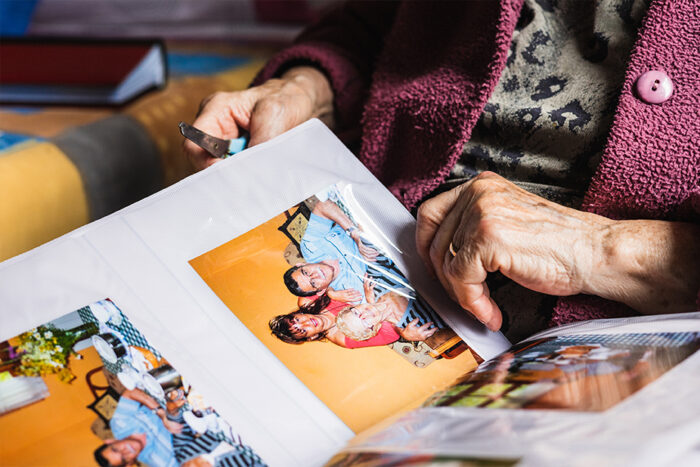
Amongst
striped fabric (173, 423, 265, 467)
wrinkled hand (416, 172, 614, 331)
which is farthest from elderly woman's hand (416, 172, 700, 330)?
striped fabric (173, 423, 265, 467)

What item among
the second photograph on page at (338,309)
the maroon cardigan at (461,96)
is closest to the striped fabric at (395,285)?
the second photograph on page at (338,309)

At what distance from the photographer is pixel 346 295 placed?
44cm

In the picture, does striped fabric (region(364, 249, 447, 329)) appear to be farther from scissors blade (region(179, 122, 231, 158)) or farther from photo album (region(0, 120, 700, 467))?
scissors blade (region(179, 122, 231, 158))

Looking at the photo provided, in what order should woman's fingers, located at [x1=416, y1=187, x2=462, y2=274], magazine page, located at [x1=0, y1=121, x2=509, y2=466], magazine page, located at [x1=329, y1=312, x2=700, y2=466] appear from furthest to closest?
woman's fingers, located at [x1=416, y1=187, x2=462, y2=274]
magazine page, located at [x1=0, y1=121, x2=509, y2=466]
magazine page, located at [x1=329, y1=312, x2=700, y2=466]

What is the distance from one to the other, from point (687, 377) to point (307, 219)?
28 centimetres

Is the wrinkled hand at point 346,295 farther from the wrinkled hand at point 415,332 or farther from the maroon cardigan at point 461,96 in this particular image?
the maroon cardigan at point 461,96

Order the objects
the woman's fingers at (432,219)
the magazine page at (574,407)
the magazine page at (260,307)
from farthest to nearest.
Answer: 1. the woman's fingers at (432,219)
2. the magazine page at (260,307)
3. the magazine page at (574,407)

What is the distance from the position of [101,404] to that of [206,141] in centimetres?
23

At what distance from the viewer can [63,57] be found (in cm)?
88

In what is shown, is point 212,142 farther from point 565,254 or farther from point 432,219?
point 565,254

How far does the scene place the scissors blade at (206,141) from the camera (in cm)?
47

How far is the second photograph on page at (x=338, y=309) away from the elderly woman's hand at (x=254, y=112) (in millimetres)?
119

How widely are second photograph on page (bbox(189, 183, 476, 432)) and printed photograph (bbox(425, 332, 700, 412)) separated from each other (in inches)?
1.6

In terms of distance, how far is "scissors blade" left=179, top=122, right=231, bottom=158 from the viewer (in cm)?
47
